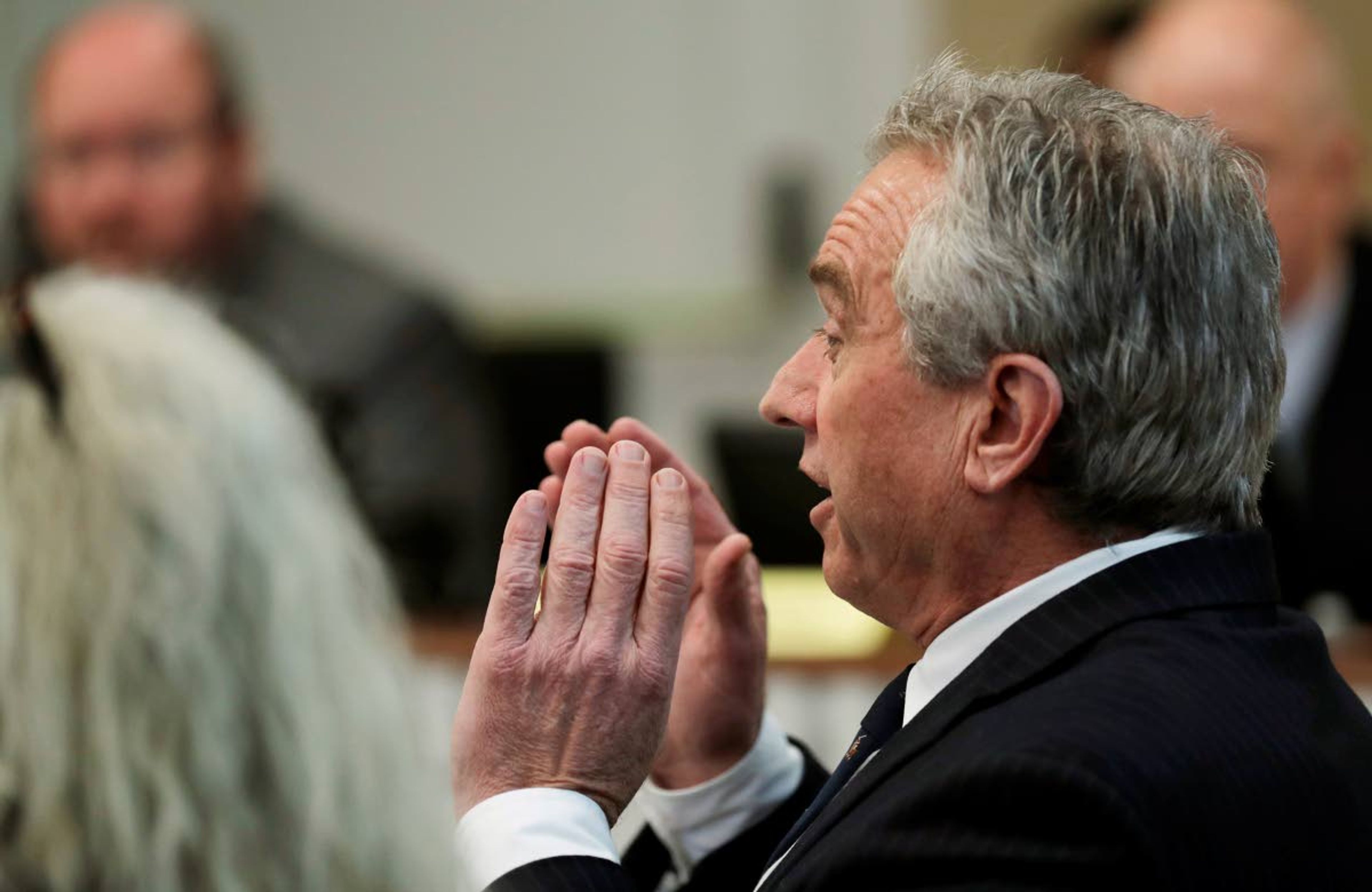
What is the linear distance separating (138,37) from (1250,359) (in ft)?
10.5

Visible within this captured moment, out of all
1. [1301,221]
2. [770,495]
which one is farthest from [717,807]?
[1301,221]

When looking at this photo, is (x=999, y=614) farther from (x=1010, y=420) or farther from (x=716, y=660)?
(x=716, y=660)

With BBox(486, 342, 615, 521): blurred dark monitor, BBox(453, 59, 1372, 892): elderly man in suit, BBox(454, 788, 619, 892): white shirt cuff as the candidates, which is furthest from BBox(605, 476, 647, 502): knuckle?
BBox(486, 342, 615, 521): blurred dark monitor

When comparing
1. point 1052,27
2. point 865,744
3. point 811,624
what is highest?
point 1052,27

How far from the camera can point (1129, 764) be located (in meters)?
1.21

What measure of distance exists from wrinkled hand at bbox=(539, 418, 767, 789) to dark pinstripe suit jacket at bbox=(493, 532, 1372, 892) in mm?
338

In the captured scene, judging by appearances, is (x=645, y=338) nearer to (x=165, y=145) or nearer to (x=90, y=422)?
(x=165, y=145)

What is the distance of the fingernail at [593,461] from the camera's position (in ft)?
4.91

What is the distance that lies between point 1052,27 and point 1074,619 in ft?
14.9

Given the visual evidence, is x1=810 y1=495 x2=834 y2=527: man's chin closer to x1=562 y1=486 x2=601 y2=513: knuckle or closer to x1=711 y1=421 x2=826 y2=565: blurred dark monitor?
x1=562 y1=486 x2=601 y2=513: knuckle

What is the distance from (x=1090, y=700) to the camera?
1.26 metres

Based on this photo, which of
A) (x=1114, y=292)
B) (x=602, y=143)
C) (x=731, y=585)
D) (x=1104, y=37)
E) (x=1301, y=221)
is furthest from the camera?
(x=602, y=143)

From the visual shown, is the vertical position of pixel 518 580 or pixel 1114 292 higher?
pixel 1114 292

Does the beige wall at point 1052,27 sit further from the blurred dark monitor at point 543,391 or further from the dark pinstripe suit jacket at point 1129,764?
the dark pinstripe suit jacket at point 1129,764
